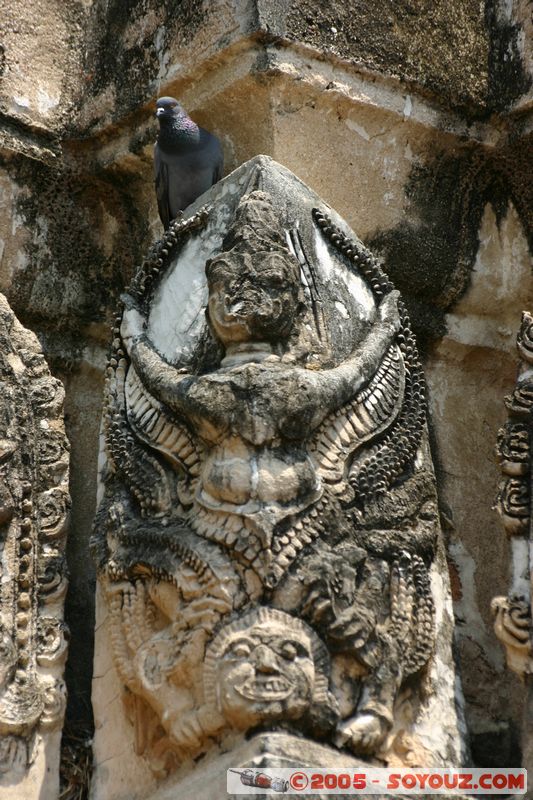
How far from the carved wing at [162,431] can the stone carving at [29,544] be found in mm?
297

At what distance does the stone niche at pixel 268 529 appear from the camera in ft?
15.7

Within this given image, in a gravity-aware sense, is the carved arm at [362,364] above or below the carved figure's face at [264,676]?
above

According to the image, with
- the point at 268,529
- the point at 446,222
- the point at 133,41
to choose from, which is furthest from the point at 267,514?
the point at 133,41

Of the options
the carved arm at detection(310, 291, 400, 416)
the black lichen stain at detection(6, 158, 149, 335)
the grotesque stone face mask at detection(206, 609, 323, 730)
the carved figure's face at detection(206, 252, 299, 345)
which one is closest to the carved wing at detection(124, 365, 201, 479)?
the carved figure's face at detection(206, 252, 299, 345)

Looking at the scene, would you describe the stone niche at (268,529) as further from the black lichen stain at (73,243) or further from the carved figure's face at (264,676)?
the black lichen stain at (73,243)

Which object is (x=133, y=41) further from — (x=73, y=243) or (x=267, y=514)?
(x=267, y=514)

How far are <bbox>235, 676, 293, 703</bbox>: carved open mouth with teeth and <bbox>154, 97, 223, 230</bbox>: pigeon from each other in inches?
71.6

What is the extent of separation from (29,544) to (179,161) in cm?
135

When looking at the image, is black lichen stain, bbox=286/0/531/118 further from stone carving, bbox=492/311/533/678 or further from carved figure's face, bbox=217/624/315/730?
carved figure's face, bbox=217/624/315/730

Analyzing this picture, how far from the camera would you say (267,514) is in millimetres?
4891

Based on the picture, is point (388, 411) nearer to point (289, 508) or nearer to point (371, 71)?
point (289, 508)

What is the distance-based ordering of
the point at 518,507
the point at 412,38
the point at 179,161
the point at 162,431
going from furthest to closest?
the point at 412,38, the point at 179,161, the point at 162,431, the point at 518,507

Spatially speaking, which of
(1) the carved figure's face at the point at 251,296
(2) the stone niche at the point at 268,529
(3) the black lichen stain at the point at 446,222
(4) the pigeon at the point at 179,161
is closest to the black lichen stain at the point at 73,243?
(4) the pigeon at the point at 179,161

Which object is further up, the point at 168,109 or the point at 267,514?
the point at 168,109
